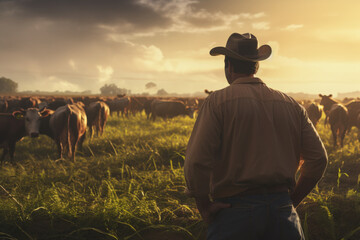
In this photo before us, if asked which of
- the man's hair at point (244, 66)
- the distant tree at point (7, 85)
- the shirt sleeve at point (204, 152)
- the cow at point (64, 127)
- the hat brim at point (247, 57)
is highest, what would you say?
the distant tree at point (7, 85)

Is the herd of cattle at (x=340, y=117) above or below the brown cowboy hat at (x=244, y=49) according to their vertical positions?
below

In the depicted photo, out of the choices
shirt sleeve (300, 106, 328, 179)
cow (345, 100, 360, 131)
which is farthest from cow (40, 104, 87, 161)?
cow (345, 100, 360, 131)

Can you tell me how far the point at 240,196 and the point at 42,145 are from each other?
10.1 meters

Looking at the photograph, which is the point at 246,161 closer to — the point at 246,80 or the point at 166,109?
the point at 246,80

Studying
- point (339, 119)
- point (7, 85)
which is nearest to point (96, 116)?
point (339, 119)

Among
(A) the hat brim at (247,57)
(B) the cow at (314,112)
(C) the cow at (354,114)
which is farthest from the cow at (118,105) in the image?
(A) the hat brim at (247,57)

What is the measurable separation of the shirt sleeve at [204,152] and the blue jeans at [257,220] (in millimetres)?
203

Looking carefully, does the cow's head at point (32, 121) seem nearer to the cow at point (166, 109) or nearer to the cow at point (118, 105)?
the cow at point (166, 109)

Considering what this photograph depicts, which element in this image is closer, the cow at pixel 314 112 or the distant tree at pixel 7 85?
the cow at pixel 314 112

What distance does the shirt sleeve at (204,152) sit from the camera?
4.86 feet

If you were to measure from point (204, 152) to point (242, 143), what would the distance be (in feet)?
0.81

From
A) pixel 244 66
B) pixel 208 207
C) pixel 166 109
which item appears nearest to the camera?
pixel 208 207

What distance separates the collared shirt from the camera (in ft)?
4.82

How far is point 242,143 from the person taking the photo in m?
1.50
